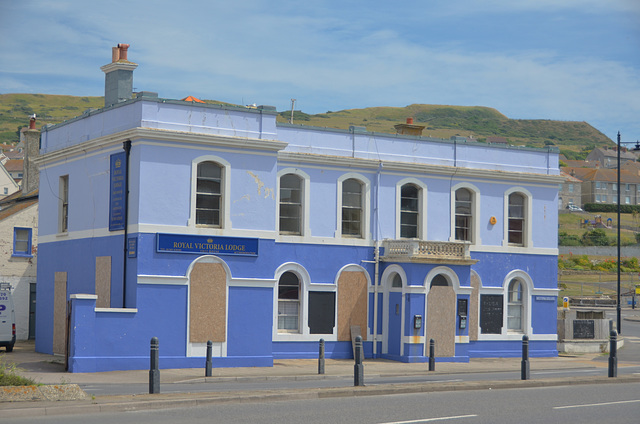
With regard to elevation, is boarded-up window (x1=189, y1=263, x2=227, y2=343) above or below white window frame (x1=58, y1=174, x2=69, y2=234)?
below

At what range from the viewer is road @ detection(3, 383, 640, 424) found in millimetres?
13594

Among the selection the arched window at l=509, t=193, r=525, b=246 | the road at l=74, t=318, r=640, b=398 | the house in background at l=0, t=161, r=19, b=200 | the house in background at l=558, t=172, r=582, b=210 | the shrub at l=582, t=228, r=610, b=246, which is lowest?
the road at l=74, t=318, r=640, b=398

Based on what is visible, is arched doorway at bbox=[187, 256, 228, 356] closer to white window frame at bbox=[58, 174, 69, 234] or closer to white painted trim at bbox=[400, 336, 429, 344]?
white window frame at bbox=[58, 174, 69, 234]

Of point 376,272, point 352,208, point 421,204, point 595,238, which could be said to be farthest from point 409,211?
point 595,238

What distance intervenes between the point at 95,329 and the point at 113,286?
8.32 feet

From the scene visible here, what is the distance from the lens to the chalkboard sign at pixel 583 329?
34.9 m

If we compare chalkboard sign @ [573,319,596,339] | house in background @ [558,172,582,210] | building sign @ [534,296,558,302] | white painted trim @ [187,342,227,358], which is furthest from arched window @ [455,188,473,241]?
house in background @ [558,172,582,210]

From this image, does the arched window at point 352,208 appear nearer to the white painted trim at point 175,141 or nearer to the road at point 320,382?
the white painted trim at point 175,141

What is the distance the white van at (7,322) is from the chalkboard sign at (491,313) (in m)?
16.3

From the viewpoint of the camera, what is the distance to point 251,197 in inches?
1013

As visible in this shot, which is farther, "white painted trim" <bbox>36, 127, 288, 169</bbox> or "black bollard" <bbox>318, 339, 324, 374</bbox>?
"white painted trim" <bbox>36, 127, 288, 169</bbox>

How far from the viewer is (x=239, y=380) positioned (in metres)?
21.2

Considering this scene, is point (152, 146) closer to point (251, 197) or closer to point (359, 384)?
point (251, 197)

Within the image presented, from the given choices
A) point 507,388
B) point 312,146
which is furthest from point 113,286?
point 507,388
